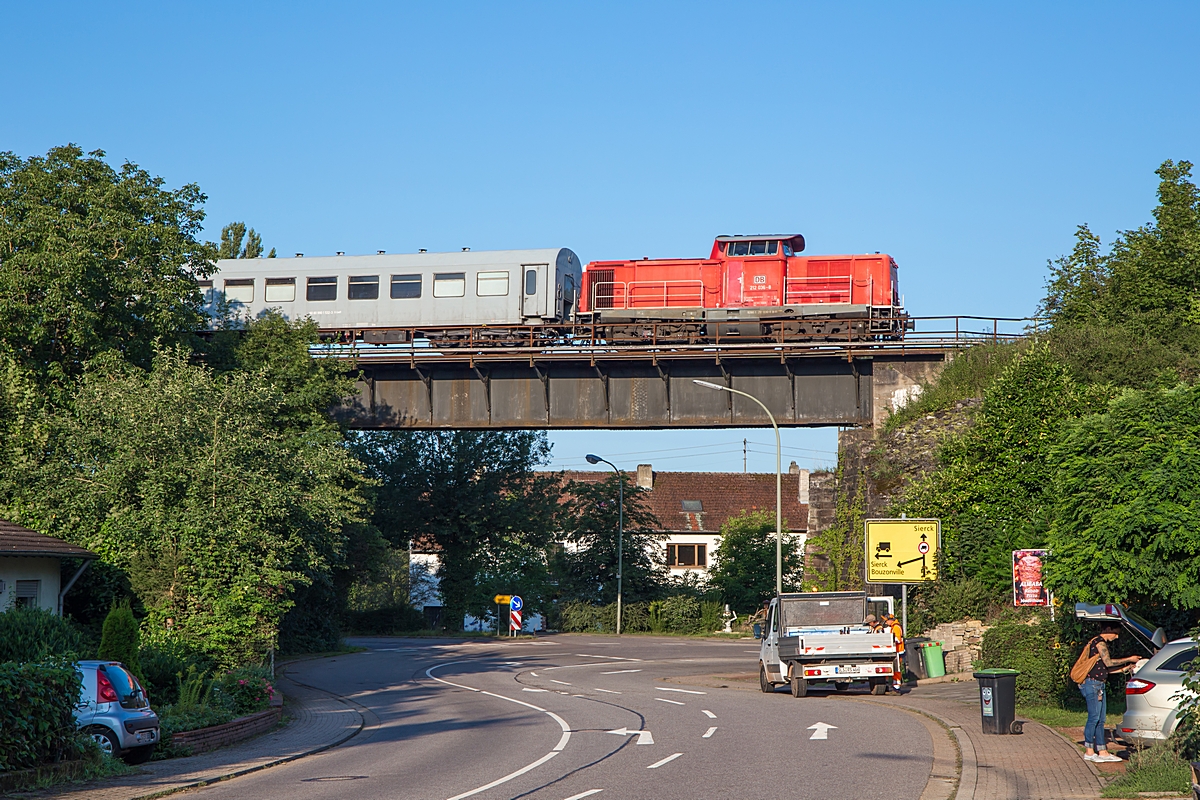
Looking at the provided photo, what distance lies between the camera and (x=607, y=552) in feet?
174

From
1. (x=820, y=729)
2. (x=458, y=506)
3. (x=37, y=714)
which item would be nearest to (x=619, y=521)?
(x=458, y=506)

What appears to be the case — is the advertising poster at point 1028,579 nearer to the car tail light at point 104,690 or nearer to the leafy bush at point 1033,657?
the leafy bush at point 1033,657

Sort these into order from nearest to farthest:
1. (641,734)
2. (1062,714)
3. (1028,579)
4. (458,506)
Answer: (641,734)
(1062,714)
(1028,579)
(458,506)

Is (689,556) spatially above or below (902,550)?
below

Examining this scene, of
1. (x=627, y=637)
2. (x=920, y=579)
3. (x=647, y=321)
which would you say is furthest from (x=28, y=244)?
(x=627, y=637)

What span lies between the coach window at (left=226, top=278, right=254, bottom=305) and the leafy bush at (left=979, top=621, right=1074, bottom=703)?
29433 mm

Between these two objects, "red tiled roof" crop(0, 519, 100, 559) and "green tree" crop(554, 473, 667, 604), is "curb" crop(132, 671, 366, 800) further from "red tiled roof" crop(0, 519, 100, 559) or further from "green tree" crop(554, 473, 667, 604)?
"green tree" crop(554, 473, 667, 604)

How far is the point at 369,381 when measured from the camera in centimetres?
3756

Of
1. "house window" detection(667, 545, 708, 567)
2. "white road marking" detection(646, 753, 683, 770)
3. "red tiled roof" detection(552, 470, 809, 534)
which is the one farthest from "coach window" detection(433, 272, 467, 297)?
"house window" detection(667, 545, 708, 567)

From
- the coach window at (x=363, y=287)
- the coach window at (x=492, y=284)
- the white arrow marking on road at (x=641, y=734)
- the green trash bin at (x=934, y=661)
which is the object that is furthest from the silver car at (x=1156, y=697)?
the coach window at (x=363, y=287)

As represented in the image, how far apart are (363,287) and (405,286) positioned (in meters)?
1.67

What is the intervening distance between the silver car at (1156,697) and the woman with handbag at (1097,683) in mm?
612

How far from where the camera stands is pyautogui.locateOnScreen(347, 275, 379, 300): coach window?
133ft

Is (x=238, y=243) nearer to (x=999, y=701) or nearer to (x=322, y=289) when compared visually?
(x=322, y=289)
